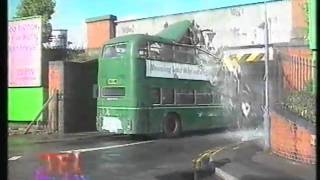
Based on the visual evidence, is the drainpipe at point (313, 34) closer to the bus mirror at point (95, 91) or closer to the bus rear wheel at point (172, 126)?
the bus rear wheel at point (172, 126)

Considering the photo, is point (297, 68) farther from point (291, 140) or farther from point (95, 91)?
point (95, 91)

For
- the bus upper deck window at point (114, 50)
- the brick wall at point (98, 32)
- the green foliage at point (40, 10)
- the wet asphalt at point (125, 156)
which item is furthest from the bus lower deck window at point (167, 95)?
the green foliage at point (40, 10)

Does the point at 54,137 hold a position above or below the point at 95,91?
below

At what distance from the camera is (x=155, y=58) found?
10.9ft

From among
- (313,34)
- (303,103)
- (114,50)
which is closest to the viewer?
(313,34)

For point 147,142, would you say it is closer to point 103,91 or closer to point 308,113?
point 103,91

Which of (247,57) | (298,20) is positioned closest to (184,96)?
(247,57)

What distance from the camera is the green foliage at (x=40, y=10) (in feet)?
9.98

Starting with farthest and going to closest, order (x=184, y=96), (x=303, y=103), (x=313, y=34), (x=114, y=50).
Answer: (x=184, y=96), (x=114, y=50), (x=303, y=103), (x=313, y=34)

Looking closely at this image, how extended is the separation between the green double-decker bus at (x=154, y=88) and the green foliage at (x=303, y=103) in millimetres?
451

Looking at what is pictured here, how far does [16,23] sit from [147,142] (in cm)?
112

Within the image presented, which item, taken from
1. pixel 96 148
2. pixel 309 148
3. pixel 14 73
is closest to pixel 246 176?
pixel 309 148

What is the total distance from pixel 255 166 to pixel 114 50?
1177 mm

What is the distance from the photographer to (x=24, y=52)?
3.13 m
